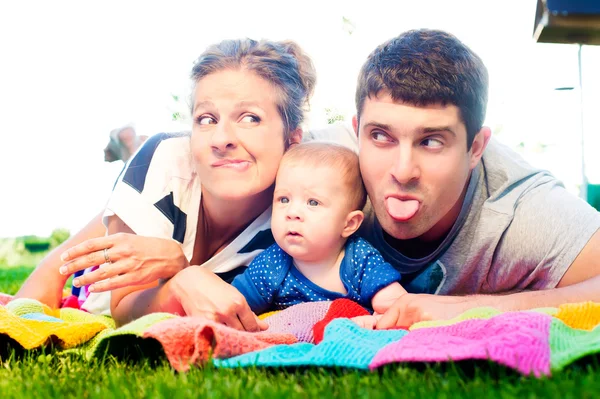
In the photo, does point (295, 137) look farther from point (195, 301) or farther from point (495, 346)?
point (495, 346)

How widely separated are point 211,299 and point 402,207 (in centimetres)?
82

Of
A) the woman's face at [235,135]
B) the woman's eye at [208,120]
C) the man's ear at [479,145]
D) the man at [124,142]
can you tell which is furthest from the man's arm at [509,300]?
the man at [124,142]

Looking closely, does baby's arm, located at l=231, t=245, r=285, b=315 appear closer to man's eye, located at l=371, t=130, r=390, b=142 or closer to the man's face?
the man's face

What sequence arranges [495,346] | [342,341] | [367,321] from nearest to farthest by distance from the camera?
[495,346]
[342,341]
[367,321]

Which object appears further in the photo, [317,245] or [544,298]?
[317,245]

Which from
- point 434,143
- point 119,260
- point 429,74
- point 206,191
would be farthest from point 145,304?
point 429,74

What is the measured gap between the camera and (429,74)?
2684 millimetres

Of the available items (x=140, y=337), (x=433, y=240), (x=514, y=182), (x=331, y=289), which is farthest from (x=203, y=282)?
(x=514, y=182)

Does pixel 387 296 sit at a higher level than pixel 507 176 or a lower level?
lower

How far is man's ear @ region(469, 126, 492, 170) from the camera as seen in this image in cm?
287

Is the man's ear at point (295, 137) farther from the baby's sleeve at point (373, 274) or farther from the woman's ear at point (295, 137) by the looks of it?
the baby's sleeve at point (373, 274)

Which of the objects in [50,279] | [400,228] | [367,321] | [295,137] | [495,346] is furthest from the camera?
[50,279]

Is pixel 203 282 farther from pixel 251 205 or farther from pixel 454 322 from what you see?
pixel 454 322

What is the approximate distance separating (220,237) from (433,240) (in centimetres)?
98
